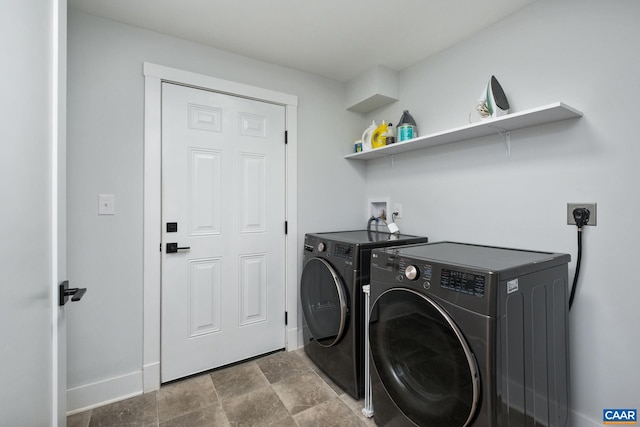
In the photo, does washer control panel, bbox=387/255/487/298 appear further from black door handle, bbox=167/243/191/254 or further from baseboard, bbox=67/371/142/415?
baseboard, bbox=67/371/142/415

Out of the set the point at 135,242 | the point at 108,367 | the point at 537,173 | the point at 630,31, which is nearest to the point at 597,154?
the point at 537,173

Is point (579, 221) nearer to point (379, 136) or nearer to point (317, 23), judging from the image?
point (379, 136)

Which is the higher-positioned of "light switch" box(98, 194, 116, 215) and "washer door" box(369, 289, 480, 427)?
"light switch" box(98, 194, 116, 215)

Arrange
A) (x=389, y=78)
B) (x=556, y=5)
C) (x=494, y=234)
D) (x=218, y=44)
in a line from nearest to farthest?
(x=556, y=5)
(x=494, y=234)
(x=218, y=44)
(x=389, y=78)

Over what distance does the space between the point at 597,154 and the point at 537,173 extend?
0.25 metres

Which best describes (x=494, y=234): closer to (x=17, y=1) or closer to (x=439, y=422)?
(x=439, y=422)

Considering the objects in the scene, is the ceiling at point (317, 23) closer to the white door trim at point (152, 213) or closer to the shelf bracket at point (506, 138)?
the white door trim at point (152, 213)

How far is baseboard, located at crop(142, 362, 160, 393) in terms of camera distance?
1799mm

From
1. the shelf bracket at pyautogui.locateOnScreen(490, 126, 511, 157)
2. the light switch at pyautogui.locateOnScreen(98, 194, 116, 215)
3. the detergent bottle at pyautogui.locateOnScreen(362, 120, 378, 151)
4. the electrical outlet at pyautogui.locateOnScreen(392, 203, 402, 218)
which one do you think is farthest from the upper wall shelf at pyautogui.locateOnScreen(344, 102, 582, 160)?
the light switch at pyautogui.locateOnScreen(98, 194, 116, 215)

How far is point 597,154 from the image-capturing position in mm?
1374

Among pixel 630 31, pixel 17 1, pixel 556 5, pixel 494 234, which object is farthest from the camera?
pixel 494 234

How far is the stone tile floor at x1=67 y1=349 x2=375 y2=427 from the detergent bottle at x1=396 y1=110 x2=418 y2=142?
183cm

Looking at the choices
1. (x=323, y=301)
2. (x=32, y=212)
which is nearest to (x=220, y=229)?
(x=323, y=301)

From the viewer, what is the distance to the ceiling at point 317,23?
1608mm
